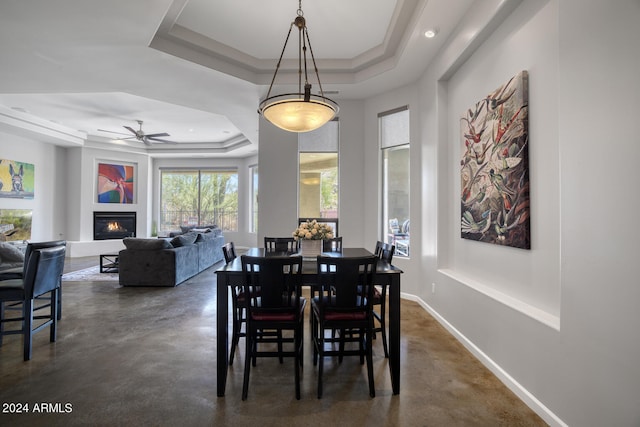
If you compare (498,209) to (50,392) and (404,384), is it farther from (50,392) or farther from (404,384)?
(50,392)

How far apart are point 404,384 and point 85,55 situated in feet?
15.8

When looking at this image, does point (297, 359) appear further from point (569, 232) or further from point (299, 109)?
point (299, 109)

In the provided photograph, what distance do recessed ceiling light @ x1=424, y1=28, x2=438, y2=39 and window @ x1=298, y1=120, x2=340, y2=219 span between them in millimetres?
2135

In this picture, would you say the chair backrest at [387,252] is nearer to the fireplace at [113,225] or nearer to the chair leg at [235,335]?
the chair leg at [235,335]

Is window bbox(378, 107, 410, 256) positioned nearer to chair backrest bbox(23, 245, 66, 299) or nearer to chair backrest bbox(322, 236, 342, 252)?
chair backrest bbox(322, 236, 342, 252)

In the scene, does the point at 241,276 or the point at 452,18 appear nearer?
the point at 241,276

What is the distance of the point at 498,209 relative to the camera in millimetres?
2684

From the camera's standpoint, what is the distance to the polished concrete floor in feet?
6.54

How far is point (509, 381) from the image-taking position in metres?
2.33

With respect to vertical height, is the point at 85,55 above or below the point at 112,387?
above

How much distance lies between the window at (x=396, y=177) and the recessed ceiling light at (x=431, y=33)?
4.43ft

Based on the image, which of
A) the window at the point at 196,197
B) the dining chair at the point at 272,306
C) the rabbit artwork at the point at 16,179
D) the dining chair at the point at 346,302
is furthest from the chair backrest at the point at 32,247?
the window at the point at 196,197

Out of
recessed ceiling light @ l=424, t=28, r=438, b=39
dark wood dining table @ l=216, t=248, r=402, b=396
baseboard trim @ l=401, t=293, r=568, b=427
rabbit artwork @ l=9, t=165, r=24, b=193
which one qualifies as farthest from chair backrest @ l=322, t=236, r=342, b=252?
rabbit artwork @ l=9, t=165, r=24, b=193

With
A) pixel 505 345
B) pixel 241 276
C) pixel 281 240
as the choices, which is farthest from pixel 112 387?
pixel 505 345
